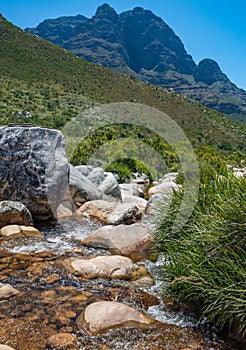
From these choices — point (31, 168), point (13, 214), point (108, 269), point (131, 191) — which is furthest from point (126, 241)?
point (131, 191)

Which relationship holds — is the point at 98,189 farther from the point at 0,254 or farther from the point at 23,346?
the point at 23,346

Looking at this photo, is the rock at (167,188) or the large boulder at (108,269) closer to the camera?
the large boulder at (108,269)

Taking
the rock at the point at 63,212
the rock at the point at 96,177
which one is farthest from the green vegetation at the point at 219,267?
the rock at the point at 96,177

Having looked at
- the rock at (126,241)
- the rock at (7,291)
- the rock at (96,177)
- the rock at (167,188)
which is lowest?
the rock at (7,291)

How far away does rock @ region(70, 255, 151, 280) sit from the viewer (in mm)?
4605

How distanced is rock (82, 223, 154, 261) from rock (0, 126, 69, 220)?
1.72 metres

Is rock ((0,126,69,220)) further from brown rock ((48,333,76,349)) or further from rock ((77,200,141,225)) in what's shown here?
brown rock ((48,333,76,349))

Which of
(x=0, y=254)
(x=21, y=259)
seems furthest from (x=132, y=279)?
(x=0, y=254)

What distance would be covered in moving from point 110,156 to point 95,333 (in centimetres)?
1383

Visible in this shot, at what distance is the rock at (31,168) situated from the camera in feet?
23.5

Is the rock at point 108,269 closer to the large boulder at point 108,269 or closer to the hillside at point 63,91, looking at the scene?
the large boulder at point 108,269

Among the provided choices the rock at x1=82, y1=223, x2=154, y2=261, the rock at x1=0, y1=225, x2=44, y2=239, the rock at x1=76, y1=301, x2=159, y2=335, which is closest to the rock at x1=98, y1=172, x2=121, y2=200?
the rock at x1=0, y1=225, x2=44, y2=239

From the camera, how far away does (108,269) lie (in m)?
4.69

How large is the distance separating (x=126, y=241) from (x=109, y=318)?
230 cm
